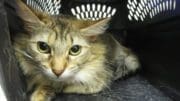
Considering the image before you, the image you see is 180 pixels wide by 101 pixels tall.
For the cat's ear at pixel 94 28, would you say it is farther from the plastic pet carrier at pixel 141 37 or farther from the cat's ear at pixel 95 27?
the plastic pet carrier at pixel 141 37

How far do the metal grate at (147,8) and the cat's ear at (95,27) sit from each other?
0.61 ft

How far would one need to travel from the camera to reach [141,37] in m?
1.27

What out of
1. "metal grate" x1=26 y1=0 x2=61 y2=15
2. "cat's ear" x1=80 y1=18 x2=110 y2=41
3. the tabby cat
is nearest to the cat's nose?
the tabby cat

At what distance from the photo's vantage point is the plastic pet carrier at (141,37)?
1.13 metres

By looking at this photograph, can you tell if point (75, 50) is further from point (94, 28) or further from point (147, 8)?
point (147, 8)

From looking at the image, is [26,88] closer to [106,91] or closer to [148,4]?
[106,91]

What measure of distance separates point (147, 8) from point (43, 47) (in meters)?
0.38

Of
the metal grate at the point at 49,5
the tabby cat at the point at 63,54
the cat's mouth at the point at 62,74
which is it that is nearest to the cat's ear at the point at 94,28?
the tabby cat at the point at 63,54

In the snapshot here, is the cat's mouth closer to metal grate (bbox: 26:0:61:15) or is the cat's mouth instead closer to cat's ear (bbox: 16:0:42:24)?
cat's ear (bbox: 16:0:42:24)

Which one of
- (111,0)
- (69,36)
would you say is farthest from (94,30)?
(111,0)

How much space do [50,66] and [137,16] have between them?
39cm

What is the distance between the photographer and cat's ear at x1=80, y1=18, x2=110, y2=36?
3.49 feet

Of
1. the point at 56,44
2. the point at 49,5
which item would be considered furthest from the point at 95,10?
the point at 56,44

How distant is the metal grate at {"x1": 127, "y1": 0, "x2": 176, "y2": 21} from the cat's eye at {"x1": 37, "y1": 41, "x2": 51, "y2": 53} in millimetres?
349
